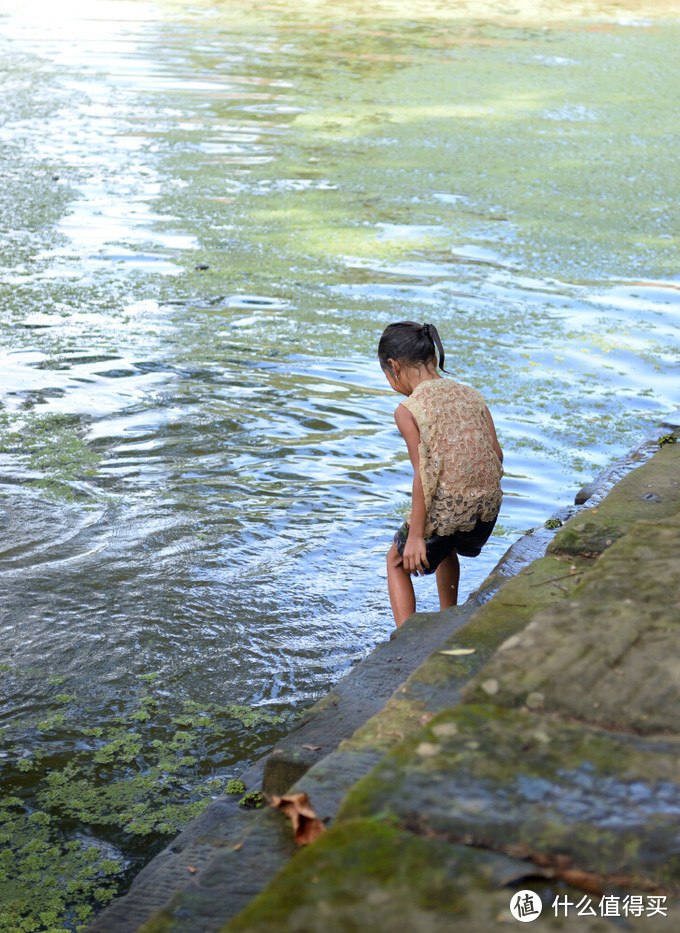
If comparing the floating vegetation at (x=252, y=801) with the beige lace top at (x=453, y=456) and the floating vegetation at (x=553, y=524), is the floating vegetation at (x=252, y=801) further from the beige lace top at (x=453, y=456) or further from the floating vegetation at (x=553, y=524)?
the floating vegetation at (x=553, y=524)

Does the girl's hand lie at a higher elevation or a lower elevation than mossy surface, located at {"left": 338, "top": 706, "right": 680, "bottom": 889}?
lower

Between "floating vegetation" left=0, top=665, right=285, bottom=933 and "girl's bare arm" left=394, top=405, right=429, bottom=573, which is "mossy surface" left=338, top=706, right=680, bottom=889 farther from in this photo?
"girl's bare arm" left=394, top=405, right=429, bottom=573

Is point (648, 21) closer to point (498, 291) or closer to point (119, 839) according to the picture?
point (498, 291)

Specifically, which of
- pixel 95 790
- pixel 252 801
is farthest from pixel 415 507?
pixel 95 790

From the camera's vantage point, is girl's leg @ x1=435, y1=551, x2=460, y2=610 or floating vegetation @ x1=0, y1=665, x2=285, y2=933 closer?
floating vegetation @ x1=0, y1=665, x2=285, y2=933

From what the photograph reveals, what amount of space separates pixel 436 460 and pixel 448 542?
0.97 ft

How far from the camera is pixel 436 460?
311 cm

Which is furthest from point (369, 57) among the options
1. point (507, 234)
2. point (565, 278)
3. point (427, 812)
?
point (427, 812)

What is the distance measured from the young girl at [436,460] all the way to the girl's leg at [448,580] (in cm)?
16

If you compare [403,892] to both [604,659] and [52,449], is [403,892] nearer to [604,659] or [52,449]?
[604,659]

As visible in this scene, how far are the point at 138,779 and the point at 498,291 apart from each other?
5.07 metres

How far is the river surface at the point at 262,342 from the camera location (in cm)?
326

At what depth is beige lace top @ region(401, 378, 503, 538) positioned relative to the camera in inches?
A: 122

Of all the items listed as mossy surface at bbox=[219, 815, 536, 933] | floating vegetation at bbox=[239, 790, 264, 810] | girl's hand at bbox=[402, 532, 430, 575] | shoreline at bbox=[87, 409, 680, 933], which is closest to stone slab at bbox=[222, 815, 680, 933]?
mossy surface at bbox=[219, 815, 536, 933]
